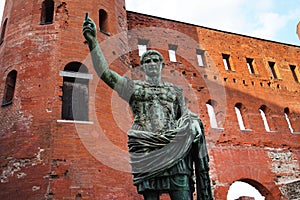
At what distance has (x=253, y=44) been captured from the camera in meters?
17.8

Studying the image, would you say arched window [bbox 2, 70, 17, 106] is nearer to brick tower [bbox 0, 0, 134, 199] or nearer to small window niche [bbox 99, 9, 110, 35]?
brick tower [bbox 0, 0, 134, 199]

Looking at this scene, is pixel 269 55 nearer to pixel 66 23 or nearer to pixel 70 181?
pixel 66 23

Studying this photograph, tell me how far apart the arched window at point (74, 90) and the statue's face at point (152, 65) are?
6178 millimetres

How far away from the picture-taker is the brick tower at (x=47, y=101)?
25.1 ft

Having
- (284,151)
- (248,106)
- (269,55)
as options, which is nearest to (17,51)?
(248,106)

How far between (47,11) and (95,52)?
31.3 feet

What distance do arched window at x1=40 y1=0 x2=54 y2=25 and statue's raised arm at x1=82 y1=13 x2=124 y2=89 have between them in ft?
28.4

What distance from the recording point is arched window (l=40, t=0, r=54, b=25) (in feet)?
35.4

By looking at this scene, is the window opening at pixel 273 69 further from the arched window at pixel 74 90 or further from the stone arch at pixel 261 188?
the arched window at pixel 74 90

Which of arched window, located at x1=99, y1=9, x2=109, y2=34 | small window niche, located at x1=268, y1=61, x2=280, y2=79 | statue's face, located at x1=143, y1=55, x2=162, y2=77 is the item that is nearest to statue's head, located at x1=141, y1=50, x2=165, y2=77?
statue's face, located at x1=143, y1=55, x2=162, y2=77

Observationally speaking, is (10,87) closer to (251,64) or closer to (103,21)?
(103,21)

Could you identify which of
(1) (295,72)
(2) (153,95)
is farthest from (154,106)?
(1) (295,72)

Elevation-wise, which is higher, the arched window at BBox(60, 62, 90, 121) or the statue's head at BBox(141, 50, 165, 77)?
the arched window at BBox(60, 62, 90, 121)

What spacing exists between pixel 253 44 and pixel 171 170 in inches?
665
